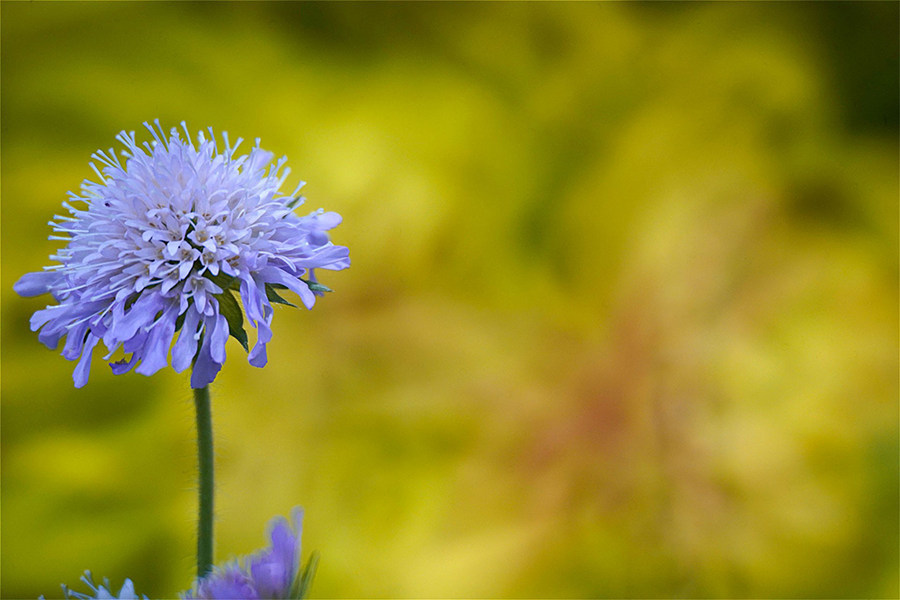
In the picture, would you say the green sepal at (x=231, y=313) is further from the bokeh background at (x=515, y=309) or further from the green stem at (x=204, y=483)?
the bokeh background at (x=515, y=309)

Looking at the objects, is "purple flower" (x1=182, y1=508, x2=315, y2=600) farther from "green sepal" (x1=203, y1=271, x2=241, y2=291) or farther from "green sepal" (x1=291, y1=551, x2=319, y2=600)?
"green sepal" (x1=203, y1=271, x2=241, y2=291)

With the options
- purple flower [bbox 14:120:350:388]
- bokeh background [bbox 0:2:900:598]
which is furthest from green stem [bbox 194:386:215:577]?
bokeh background [bbox 0:2:900:598]

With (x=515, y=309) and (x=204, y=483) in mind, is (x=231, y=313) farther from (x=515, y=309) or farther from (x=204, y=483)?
(x=515, y=309)

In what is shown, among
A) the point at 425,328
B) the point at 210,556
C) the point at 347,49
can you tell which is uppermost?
the point at 347,49

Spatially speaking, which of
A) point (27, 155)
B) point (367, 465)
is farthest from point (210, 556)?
point (27, 155)

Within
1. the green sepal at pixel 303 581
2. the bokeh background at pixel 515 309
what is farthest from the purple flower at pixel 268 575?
the bokeh background at pixel 515 309

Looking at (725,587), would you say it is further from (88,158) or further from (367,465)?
(88,158)
